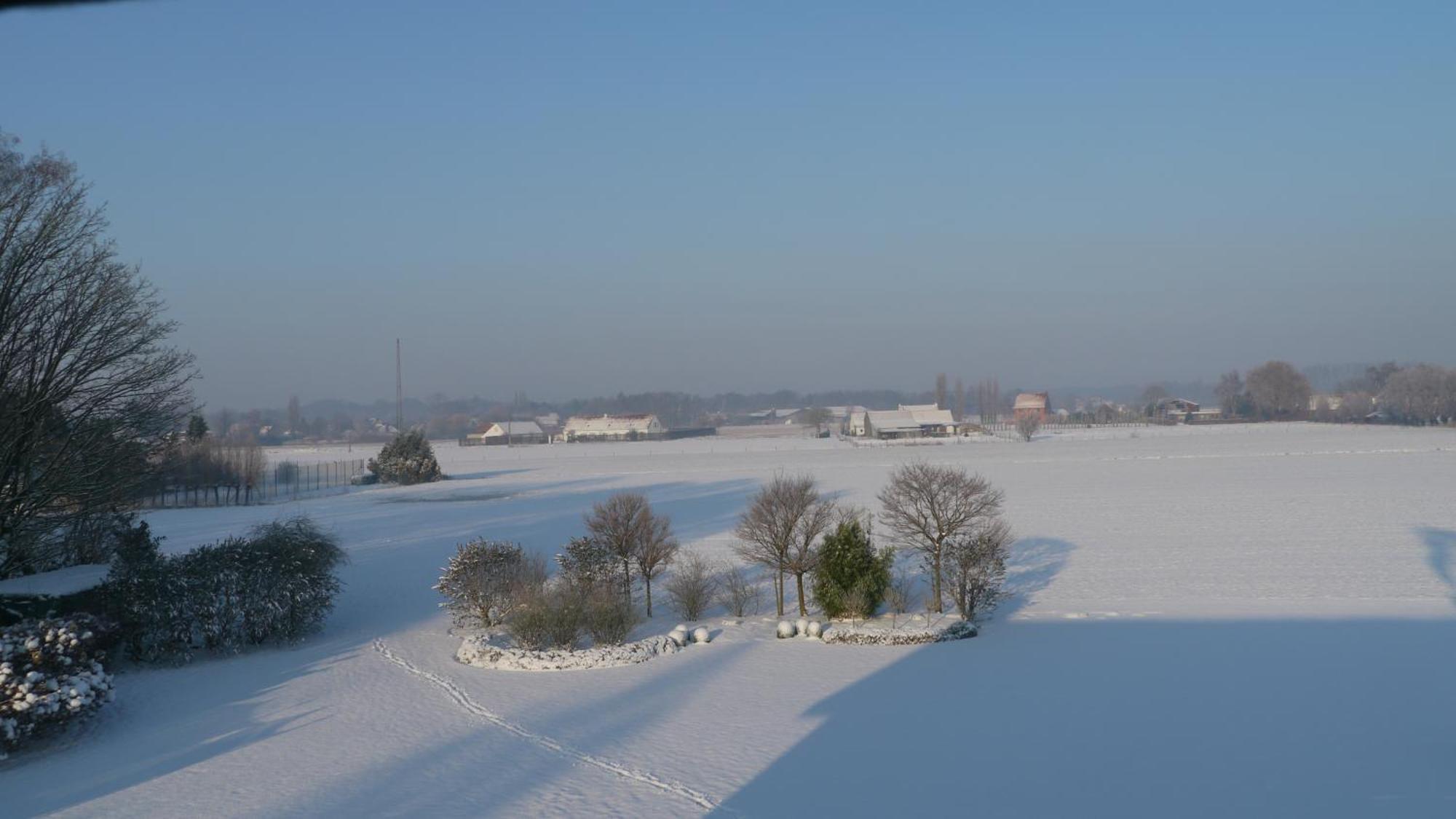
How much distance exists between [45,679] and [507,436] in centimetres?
11464

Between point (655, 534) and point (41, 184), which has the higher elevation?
point (41, 184)

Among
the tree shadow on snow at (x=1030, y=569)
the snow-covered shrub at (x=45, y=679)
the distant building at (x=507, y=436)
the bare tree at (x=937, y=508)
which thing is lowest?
the tree shadow on snow at (x=1030, y=569)

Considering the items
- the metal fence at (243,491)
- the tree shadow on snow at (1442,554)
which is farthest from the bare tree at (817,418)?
the tree shadow on snow at (1442,554)

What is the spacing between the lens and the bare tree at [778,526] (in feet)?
60.5

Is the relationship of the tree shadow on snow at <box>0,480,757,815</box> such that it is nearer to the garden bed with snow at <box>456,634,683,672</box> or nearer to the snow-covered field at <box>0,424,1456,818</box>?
the snow-covered field at <box>0,424,1456,818</box>

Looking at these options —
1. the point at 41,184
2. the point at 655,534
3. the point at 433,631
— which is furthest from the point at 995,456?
the point at 41,184

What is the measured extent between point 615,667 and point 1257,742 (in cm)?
830

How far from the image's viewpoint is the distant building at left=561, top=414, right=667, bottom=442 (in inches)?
4818

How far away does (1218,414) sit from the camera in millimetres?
130750

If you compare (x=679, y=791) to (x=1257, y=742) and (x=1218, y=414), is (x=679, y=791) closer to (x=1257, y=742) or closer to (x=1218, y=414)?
(x=1257, y=742)

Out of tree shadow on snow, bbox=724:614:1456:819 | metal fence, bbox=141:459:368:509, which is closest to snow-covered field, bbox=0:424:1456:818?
tree shadow on snow, bbox=724:614:1456:819

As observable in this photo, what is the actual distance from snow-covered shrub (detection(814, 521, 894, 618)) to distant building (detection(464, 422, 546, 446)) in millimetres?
101601

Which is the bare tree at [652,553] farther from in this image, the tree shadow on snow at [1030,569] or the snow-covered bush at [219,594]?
the tree shadow on snow at [1030,569]

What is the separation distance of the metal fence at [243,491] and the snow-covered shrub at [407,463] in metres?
1.63
